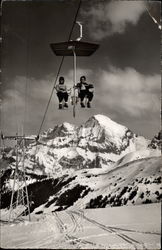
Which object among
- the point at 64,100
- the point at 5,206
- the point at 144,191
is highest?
the point at 64,100

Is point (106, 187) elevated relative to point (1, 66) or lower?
lower

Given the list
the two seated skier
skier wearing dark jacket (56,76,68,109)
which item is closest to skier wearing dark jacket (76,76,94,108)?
the two seated skier

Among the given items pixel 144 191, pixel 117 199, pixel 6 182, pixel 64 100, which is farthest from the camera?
pixel 6 182

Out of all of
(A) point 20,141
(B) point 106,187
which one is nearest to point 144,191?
(B) point 106,187

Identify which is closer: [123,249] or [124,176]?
[123,249]

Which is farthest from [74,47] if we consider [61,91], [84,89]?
[61,91]

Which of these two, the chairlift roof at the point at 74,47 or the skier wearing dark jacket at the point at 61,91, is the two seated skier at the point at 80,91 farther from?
the chairlift roof at the point at 74,47

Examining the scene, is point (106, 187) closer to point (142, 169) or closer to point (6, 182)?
point (142, 169)

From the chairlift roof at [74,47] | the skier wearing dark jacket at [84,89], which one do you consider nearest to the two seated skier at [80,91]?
the skier wearing dark jacket at [84,89]
